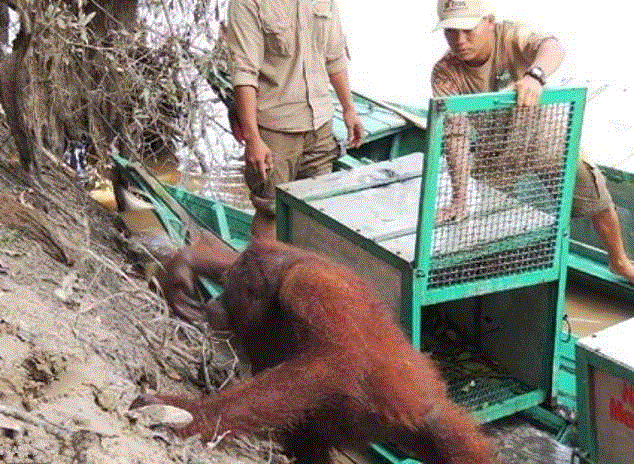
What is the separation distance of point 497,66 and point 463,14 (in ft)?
1.21

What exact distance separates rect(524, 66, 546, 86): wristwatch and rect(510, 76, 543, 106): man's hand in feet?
0.20

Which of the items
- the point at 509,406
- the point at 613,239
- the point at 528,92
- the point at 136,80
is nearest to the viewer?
the point at 528,92

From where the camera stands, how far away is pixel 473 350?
4801mm

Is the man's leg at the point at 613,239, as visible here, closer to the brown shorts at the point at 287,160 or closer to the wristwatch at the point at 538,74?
the wristwatch at the point at 538,74

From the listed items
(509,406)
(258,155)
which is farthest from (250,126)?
(509,406)

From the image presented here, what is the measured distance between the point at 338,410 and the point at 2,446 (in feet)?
4.53

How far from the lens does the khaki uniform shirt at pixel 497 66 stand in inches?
186

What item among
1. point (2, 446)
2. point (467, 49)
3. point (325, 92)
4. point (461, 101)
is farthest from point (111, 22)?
point (2, 446)

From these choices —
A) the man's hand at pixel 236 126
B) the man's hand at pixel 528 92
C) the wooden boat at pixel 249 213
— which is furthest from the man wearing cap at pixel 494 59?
the man's hand at pixel 236 126

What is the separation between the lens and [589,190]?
5027mm

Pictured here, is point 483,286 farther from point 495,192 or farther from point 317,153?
point 317,153

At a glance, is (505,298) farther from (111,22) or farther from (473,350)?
(111,22)

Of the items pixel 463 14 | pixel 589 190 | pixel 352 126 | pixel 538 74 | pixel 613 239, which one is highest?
pixel 463 14

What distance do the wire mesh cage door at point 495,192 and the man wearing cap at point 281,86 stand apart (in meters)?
1.42
